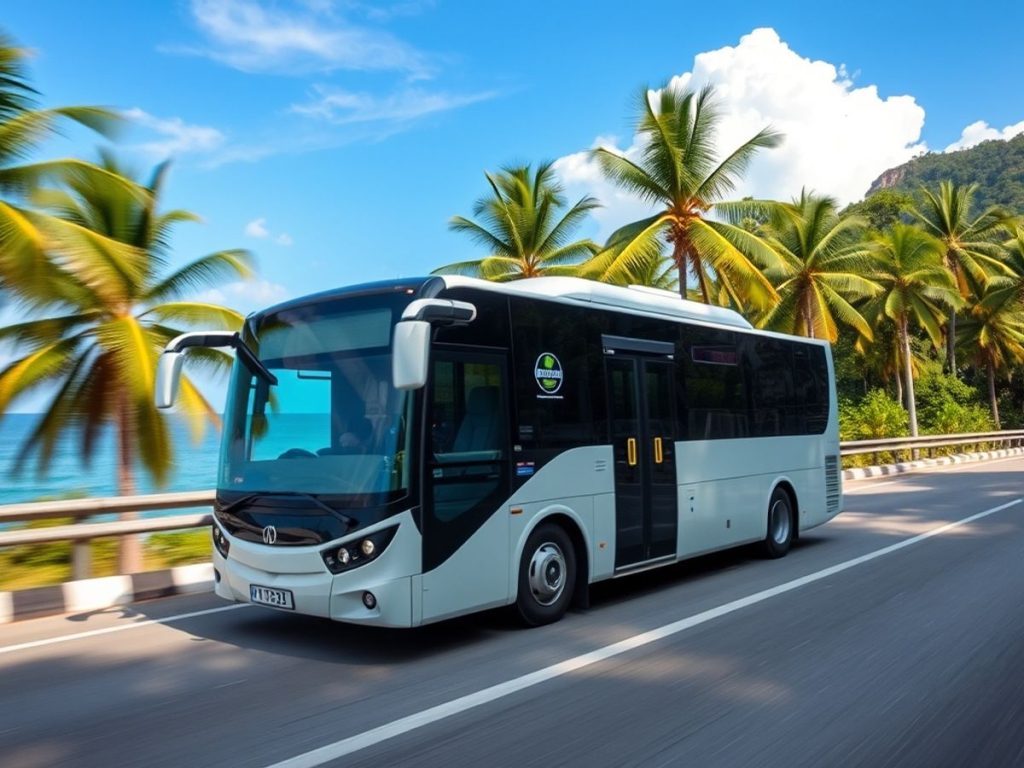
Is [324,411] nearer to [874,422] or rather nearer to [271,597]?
[271,597]

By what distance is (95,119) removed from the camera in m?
12.1

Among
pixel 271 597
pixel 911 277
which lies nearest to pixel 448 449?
pixel 271 597

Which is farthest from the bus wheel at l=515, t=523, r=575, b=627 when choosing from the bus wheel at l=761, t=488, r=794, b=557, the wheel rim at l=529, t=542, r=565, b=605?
the bus wheel at l=761, t=488, r=794, b=557

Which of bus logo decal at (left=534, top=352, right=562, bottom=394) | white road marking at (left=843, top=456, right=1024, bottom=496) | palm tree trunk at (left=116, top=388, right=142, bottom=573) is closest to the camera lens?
bus logo decal at (left=534, top=352, right=562, bottom=394)

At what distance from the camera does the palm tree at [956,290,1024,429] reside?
46.7 metres

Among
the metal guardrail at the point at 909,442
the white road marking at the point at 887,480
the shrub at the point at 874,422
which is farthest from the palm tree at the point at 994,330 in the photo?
the white road marking at the point at 887,480

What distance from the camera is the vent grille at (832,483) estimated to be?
11.8 metres

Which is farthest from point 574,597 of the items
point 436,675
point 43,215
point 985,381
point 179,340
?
point 985,381

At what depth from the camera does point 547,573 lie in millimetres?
7012

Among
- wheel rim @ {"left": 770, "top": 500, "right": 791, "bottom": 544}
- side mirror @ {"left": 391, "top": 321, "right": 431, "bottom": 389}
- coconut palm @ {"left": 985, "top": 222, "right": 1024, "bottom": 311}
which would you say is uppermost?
coconut palm @ {"left": 985, "top": 222, "right": 1024, "bottom": 311}

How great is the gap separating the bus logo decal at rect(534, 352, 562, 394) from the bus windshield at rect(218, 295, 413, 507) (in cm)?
144

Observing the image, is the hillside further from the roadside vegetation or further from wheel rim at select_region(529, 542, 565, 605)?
wheel rim at select_region(529, 542, 565, 605)

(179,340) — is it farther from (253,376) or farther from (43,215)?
(43,215)

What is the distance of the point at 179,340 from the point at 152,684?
2.67 metres
